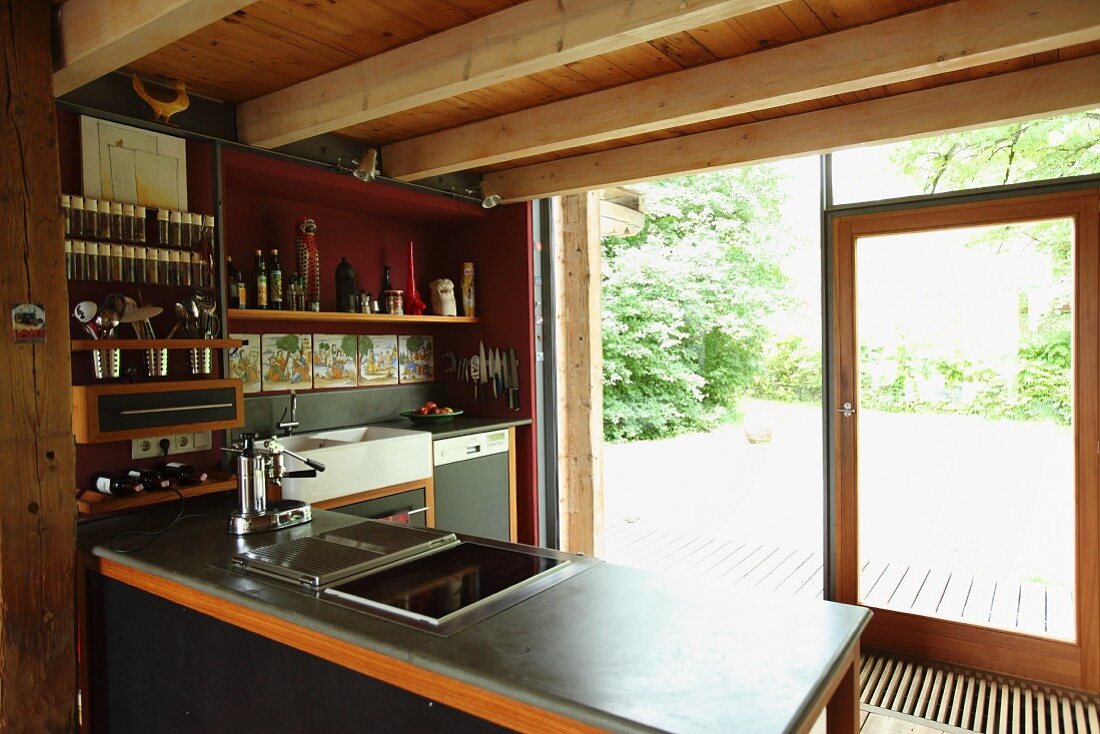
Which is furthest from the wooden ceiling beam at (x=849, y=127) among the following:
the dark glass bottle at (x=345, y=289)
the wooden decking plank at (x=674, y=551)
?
the wooden decking plank at (x=674, y=551)

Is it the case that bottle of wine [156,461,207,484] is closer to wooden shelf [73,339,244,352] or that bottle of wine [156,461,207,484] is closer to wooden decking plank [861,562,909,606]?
wooden shelf [73,339,244,352]

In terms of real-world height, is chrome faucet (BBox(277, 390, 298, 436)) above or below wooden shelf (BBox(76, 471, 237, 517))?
above

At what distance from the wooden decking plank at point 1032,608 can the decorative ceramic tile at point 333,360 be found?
135 inches

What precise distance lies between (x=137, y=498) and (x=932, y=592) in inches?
134

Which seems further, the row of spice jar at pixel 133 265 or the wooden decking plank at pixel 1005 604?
the wooden decking plank at pixel 1005 604

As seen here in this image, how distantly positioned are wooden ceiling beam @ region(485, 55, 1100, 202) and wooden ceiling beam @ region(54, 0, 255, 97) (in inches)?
83.1

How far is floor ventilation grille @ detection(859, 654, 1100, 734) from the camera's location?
9.45 feet

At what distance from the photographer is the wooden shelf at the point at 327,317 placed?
3205 mm

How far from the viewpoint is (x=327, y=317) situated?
3535 millimetres

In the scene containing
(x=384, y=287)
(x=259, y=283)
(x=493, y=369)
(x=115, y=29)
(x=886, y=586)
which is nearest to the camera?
(x=115, y=29)

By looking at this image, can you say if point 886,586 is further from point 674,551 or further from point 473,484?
point 473,484

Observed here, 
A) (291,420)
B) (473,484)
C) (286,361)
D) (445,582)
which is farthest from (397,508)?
Result: (445,582)

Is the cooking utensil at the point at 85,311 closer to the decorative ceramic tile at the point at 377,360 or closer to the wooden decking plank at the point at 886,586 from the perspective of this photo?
the decorative ceramic tile at the point at 377,360

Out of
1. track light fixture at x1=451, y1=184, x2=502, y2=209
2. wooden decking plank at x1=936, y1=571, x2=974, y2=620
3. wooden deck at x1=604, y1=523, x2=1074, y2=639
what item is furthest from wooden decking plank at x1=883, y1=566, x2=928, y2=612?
track light fixture at x1=451, y1=184, x2=502, y2=209
